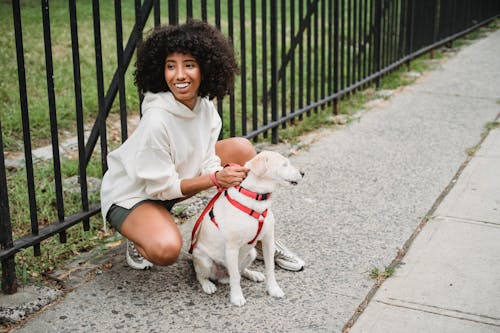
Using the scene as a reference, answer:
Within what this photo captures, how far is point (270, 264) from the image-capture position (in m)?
3.18

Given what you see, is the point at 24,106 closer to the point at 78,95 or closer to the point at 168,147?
the point at 78,95

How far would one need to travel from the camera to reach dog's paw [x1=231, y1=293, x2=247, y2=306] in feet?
10.3

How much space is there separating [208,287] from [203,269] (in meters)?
0.09

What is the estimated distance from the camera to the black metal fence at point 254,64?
3.26 metres

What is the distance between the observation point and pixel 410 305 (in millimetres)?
3143

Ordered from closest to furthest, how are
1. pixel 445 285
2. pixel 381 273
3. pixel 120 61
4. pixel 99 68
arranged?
pixel 445 285 < pixel 381 273 < pixel 99 68 < pixel 120 61

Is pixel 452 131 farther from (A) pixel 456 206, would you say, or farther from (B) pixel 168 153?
(B) pixel 168 153

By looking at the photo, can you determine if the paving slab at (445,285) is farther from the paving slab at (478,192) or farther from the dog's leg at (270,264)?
the dog's leg at (270,264)

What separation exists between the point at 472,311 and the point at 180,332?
1293 mm

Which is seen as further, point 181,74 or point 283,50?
point 283,50

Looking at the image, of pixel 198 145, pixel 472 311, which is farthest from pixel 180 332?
pixel 472 311

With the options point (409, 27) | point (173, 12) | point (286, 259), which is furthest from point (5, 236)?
point (409, 27)

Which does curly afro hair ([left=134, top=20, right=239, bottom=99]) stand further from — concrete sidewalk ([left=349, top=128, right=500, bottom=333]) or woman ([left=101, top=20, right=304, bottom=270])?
concrete sidewalk ([left=349, top=128, right=500, bottom=333])

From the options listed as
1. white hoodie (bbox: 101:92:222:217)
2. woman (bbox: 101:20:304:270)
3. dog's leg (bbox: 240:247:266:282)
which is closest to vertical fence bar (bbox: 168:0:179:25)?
woman (bbox: 101:20:304:270)
